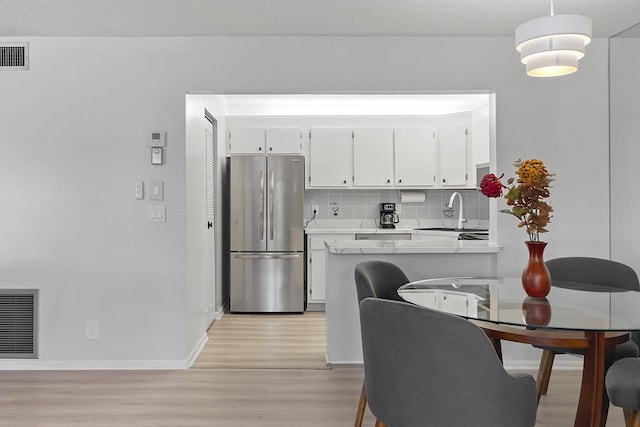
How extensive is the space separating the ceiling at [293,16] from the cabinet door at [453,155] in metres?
2.23

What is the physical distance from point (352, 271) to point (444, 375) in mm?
2072

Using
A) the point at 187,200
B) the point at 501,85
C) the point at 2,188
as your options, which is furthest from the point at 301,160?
the point at 2,188

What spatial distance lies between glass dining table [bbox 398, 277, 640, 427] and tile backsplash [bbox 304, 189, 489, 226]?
3.69 meters

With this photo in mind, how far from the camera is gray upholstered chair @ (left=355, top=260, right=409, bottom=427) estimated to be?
2.41 m

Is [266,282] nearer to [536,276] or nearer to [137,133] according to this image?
[137,133]

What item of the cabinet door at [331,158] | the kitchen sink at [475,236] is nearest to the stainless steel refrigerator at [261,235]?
the cabinet door at [331,158]

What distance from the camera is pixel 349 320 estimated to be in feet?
12.0

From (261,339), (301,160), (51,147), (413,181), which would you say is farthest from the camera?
(413,181)

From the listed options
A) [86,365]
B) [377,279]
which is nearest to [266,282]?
[86,365]

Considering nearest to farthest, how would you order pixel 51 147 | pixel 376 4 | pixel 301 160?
pixel 376 4 → pixel 51 147 → pixel 301 160

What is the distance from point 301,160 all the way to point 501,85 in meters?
2.37

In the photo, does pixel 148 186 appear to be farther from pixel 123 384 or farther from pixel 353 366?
pixel 353 366

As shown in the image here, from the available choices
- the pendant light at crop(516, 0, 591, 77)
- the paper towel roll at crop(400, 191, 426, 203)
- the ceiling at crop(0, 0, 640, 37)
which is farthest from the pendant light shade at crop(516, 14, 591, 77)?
the paper towel roll at crop(400, 191, 426, 203)

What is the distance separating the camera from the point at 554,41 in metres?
2.05
